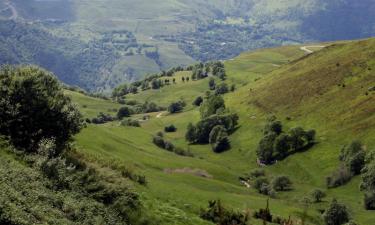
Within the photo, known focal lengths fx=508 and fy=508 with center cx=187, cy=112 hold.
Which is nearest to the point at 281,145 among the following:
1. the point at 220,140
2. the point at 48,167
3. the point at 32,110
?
the point at 220,140

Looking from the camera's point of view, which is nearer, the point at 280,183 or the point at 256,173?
the point at 280,183

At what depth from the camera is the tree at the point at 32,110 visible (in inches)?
1396

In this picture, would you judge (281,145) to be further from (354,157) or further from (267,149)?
(354,157)

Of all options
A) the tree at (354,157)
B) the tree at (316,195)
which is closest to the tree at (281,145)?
the tree at (354,157)

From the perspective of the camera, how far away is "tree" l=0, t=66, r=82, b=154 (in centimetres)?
3547

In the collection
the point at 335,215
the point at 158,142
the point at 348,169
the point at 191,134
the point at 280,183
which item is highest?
the point at 335,215

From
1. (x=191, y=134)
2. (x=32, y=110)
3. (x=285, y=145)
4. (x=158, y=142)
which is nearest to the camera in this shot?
(x=32, y=110)

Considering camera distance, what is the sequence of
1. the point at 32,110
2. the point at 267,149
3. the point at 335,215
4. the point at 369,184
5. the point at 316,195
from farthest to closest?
the point at 267,149 < the point at 316,195 < the point at 369,184 < the point at 335,215 < the point at 32,110

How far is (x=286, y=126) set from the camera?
157 meters

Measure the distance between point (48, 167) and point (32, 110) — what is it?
6384mm

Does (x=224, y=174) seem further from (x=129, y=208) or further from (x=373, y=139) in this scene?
(x=129, y=208)

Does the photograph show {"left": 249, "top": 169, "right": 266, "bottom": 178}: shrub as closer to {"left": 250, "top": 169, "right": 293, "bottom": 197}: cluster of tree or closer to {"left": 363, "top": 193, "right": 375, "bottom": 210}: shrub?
{"left": 250, "top": 169, "right": 293, "bottom": 197}: cluster of tree

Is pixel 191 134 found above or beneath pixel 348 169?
beneath

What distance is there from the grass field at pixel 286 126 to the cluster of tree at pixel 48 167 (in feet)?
17.8
